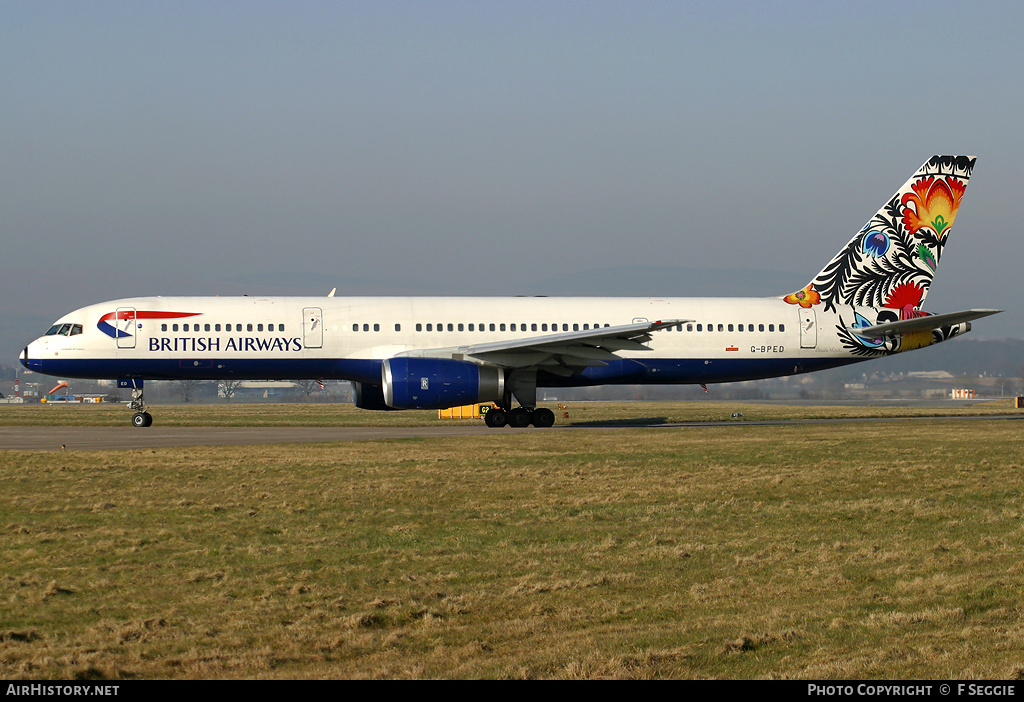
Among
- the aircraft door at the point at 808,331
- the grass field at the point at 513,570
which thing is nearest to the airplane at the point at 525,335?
the aircraft door at the point at 808,331

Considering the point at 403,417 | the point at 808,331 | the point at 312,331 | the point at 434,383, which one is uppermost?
the point at 312,331

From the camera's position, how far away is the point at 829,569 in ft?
31.1

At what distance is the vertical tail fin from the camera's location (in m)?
34.0

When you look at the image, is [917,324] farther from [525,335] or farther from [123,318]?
[123,318]

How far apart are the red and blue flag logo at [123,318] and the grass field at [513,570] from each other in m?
13.3

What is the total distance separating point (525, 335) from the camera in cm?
3172

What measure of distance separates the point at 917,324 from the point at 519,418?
44.2 ft

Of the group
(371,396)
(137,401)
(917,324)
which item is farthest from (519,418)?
(917,324)

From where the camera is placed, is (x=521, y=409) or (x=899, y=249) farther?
(x=899, y=249)

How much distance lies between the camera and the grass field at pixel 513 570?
6777mm

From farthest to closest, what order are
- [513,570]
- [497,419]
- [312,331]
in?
[312,331] → [497,419] → [513,570]

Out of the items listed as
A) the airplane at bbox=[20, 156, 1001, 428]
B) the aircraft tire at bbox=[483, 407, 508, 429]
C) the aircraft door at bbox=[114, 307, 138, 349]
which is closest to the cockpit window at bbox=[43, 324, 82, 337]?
the airplane at bbox=[20, 156, 1001, 428]

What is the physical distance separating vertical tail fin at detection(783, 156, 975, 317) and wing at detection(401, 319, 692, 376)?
25.8 ft
